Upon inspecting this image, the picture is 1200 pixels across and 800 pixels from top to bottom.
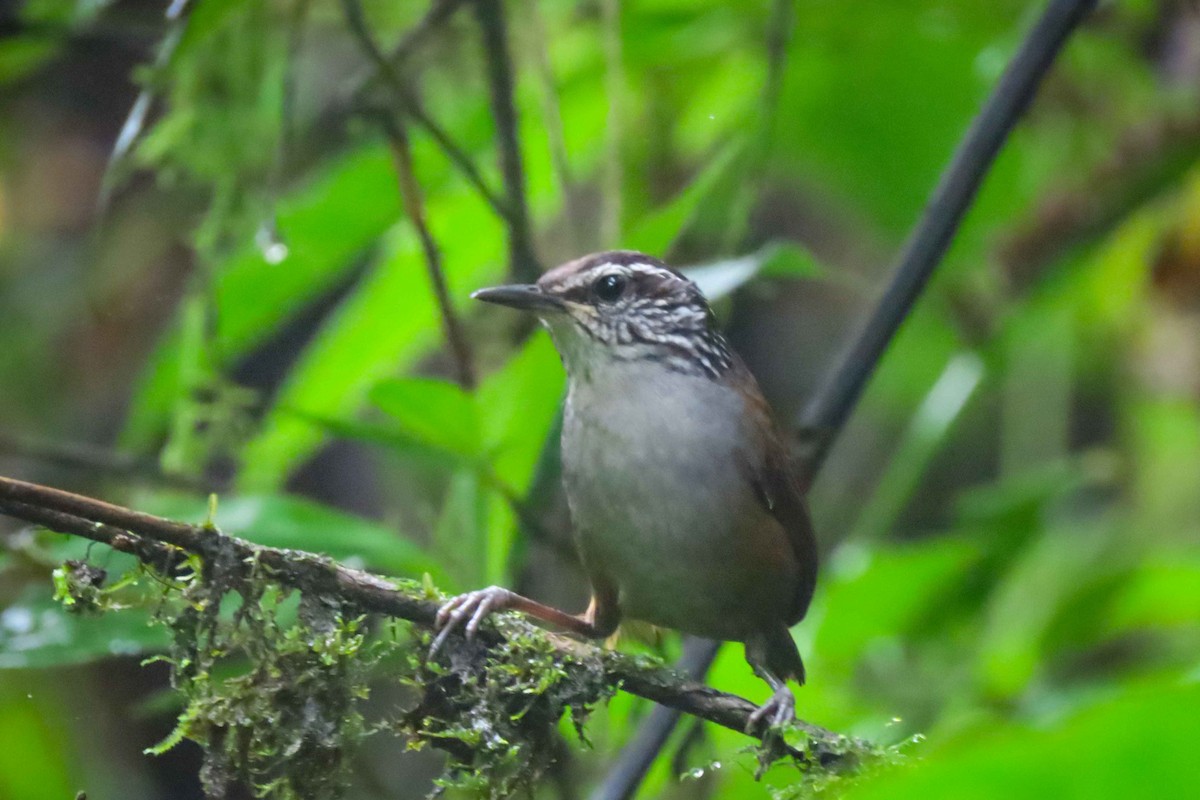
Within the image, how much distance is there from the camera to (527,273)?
299 cm

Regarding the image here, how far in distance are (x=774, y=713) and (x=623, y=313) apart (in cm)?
94

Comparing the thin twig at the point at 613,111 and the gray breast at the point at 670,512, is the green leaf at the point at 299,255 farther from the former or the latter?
the gray breast at the point at 670,512

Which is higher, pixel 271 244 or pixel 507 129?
pixel 507 129

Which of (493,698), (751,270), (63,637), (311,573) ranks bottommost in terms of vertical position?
(63,637)

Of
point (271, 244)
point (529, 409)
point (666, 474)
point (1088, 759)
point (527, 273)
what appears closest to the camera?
point (1088, 759)

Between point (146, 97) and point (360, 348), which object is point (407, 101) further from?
point (360, 348)

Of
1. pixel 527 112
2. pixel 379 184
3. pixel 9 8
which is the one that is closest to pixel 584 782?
pixel 379 184

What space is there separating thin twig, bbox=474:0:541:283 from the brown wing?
0.69 metres

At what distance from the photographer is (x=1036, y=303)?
3.71 m

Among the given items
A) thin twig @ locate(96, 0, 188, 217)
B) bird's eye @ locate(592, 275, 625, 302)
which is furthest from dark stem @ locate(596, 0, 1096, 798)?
thin twig @ locate(96, 0, 188, 217)

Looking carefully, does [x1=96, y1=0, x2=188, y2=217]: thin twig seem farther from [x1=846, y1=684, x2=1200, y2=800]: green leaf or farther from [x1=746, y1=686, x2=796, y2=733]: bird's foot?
[x1=846, y1=684, x2=1200, y2=800]: green leaf

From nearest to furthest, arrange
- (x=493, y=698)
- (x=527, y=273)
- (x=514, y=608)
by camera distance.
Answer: (x=493, y=698) < (x=514, y=608) < (x=527, y=273)

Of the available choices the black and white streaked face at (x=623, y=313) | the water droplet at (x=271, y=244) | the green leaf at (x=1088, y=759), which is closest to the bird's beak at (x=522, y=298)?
the black and white streaked face at (x=623, y=313)

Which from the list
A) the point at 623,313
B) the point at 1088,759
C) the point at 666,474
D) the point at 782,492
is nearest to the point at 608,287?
the point at 623,313
